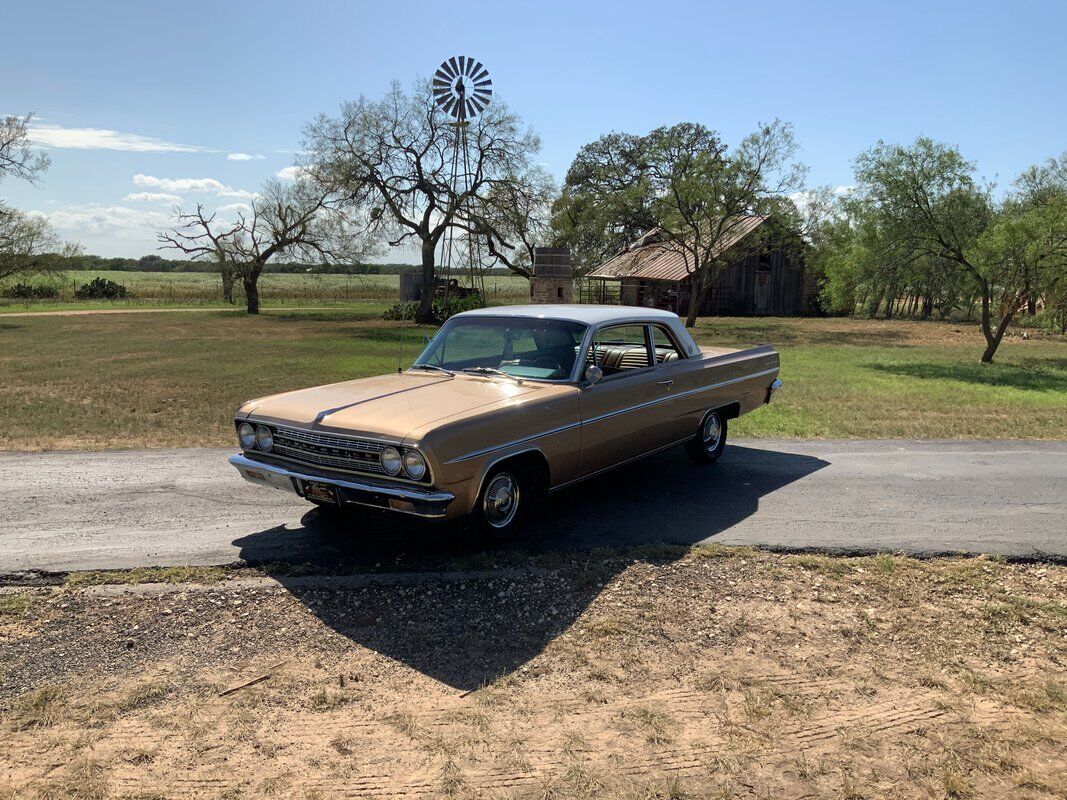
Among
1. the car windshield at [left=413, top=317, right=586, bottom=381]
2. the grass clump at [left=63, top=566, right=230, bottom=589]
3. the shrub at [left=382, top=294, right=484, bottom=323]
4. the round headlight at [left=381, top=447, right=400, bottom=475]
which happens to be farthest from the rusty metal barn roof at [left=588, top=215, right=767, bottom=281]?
the grass clump at [left=63, top=566, right=230, bottom=589]

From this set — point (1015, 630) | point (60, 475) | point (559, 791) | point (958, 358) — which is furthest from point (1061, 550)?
point (958, 358)

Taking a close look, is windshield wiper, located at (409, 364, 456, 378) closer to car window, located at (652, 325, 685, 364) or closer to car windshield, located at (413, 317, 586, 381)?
car windshield, located at (413, 317, 586, 381)

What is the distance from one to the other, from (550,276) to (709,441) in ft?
29.4

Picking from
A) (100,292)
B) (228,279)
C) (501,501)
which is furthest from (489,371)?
(100,292)

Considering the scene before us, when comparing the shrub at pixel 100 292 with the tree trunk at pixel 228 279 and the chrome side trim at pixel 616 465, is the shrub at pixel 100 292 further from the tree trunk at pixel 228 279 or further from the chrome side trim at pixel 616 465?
the chrome side trim at pixel 616 465

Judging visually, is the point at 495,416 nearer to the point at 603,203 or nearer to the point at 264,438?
the point at 264,438

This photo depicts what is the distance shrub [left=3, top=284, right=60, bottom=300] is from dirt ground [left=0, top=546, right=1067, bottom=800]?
51820mm

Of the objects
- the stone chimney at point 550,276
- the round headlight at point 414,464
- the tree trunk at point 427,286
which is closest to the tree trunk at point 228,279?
the tree trunk at point 427,286

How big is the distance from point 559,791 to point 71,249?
162ft

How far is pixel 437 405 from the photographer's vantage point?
4996 millimetres

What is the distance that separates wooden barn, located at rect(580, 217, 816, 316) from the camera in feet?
136

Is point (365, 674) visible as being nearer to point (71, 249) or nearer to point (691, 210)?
point (691, 210)

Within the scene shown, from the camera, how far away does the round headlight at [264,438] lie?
5180 millimetres

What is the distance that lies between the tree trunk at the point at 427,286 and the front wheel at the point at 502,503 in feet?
102
